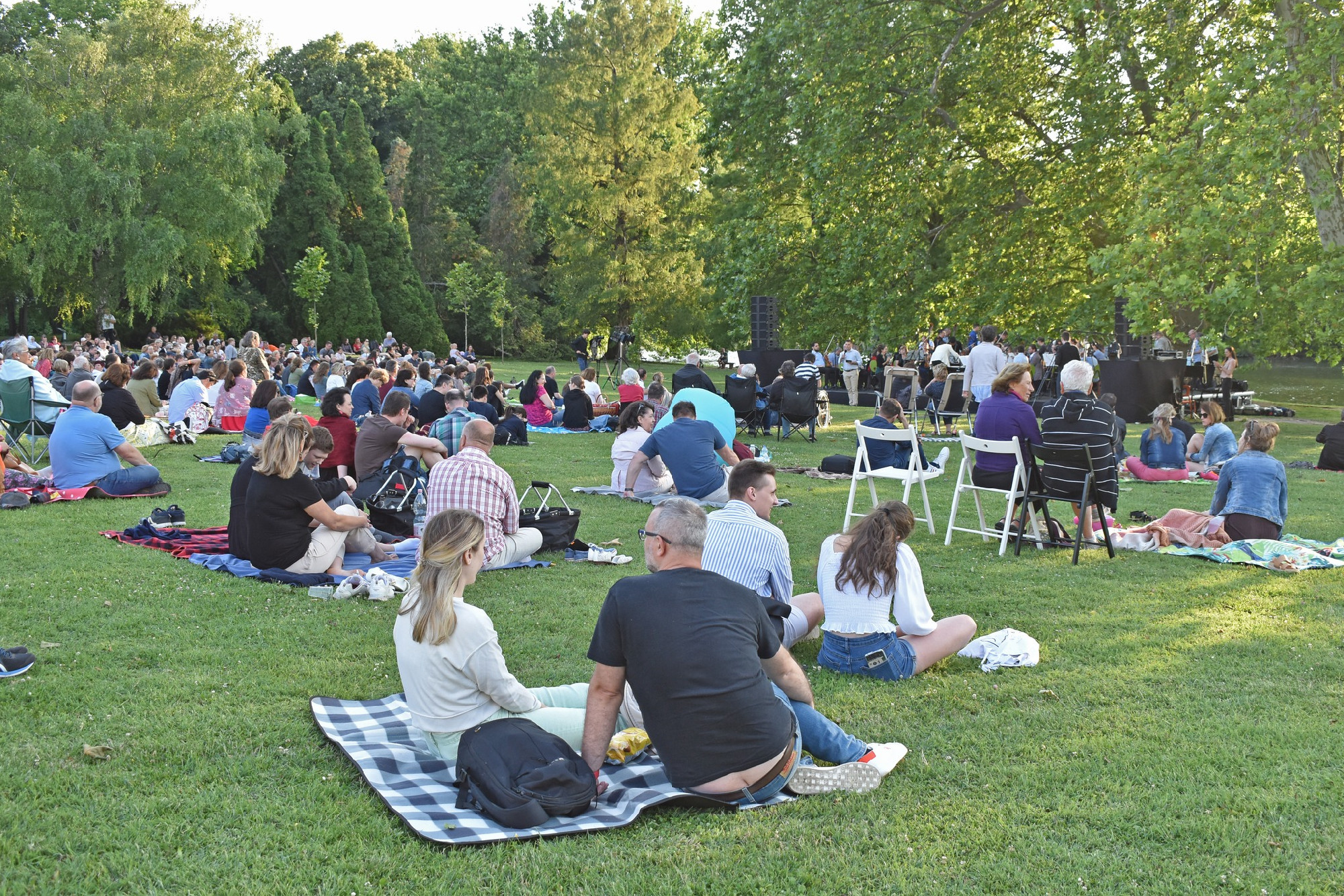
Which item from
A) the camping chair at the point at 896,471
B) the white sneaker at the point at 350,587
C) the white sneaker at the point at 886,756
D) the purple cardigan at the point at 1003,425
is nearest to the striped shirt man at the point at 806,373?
the camping chair at the point at 896,471

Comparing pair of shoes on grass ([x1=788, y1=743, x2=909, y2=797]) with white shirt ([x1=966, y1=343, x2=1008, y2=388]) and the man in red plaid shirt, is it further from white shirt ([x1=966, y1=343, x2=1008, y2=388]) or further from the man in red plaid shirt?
white shirt ([x1=966, y1=343, x2=1008, y2=388])

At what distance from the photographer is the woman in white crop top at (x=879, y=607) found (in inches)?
205

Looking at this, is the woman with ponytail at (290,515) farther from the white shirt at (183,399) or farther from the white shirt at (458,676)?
the white shirt at (183,399)

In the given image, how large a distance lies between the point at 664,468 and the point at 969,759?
710 cm

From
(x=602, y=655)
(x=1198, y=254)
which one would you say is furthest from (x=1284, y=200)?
(x=602, y=655)

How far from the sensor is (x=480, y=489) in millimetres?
7277

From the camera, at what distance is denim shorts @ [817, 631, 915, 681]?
5371mm

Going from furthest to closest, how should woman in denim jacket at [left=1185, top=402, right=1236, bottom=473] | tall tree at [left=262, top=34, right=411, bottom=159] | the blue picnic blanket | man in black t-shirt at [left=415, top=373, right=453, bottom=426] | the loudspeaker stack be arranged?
tall tree at [left=262, top=34, right=411, bottom=159], the loudspeaker stack, man in black t-shirt at [left=415, top=373, right=453, bottom=426], woman in denim jacket at [left=1185, top=402, right=1236, bottom=473], the blue picnic blanket

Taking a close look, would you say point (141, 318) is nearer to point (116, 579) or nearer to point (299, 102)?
point (299, 102)

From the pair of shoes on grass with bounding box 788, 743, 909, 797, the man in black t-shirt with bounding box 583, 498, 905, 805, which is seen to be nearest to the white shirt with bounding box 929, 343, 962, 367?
the pair of shoes on grass with bounding box 788, 743, 909, 797

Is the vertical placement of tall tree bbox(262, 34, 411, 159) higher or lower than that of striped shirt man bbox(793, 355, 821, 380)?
higher

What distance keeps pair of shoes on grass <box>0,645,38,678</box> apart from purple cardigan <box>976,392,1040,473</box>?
21.9ft

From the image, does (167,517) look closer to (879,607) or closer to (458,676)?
(458,676)

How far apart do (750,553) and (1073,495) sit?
4.03 m
